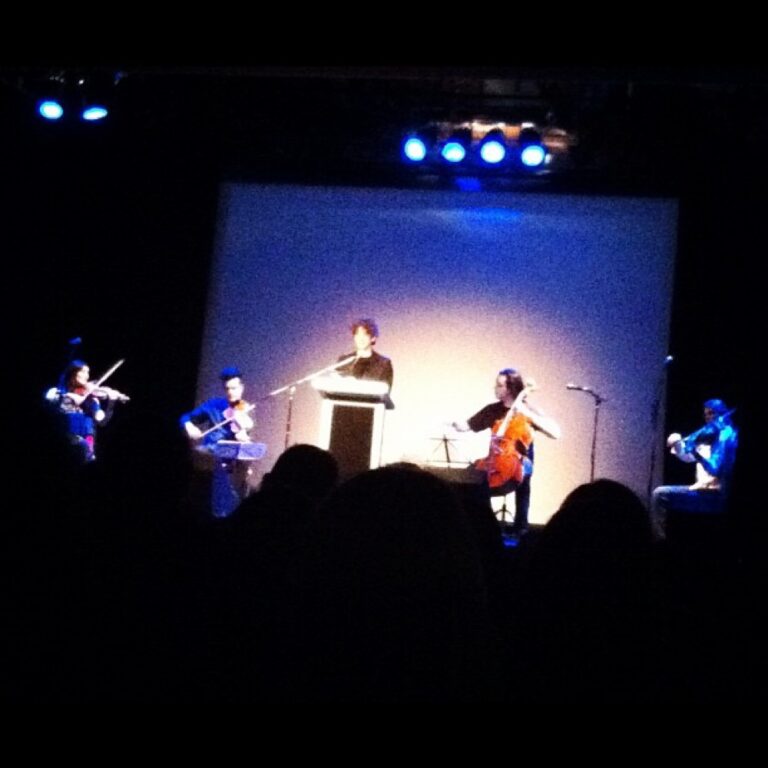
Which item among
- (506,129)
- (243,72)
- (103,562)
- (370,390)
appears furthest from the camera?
(506,129)

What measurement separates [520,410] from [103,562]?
596 cm

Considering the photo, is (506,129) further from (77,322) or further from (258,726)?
(258,726)

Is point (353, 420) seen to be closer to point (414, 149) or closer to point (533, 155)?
point (414, 149)

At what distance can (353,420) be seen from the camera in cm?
679

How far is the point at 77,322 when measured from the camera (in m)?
8.77

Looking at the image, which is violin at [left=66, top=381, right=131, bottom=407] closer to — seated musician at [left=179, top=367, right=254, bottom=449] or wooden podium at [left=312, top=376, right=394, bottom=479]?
seated musician at [left=179, top=367, right=254, bottom=449]

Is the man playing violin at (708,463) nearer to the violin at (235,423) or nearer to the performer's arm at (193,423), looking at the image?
the violin at (235,423)

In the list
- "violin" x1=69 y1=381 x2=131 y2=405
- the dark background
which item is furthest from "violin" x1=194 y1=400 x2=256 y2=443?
the dark background

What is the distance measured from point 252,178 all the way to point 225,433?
274 centimetres

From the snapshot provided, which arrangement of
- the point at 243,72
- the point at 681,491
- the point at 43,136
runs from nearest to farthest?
the point at 243,72 < the point at 681,491 < the point at 43,136

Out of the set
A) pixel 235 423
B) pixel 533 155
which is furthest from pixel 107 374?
pixel 533 155

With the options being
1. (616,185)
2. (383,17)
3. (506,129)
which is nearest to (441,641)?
(383,17)

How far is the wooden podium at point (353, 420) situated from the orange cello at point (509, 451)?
2.89 feet

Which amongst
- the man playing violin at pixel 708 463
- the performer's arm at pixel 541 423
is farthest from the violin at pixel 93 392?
the man playing violin at pixel 708 463
